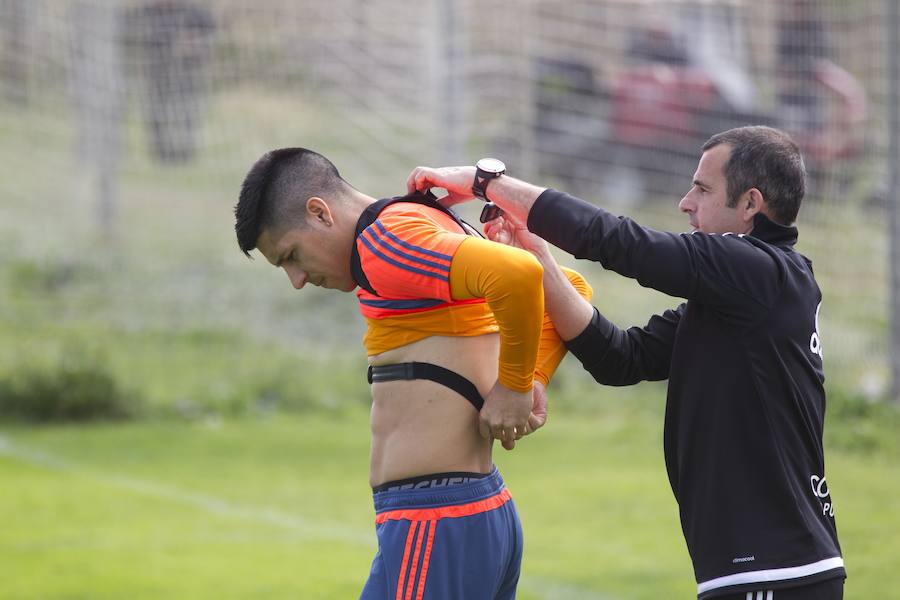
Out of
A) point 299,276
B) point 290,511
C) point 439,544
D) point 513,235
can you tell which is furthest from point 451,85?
point 439,544

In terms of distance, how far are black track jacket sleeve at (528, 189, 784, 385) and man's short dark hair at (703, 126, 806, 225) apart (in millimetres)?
144

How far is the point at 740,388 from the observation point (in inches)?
119

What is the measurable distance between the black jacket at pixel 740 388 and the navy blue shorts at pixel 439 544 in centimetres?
48

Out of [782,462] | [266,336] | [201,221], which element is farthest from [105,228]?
[782,462]

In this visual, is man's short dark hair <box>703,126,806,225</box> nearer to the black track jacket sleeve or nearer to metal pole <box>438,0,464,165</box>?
the black track jacket sleeve

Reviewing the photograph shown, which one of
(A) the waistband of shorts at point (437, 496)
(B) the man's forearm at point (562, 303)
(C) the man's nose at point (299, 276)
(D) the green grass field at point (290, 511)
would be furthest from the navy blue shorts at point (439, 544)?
(D) the green grass field at point (290, 511)

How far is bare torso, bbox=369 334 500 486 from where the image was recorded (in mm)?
3197

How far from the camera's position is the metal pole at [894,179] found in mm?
9211

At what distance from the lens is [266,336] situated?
36.8 feet

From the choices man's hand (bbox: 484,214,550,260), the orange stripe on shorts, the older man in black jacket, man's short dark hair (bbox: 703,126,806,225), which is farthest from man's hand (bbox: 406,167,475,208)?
the orange stripe on shorts

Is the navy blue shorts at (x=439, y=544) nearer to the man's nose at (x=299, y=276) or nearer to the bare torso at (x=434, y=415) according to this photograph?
the bare torso at (x=434, y=415)

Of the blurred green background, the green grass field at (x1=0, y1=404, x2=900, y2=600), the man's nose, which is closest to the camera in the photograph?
the man's nose

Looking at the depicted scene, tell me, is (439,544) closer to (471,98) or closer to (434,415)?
(434,415)

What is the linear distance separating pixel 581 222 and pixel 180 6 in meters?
8.42
